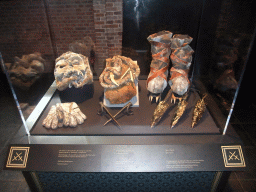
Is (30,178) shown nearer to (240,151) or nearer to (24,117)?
(24,117)

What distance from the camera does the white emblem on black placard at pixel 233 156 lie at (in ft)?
4.89

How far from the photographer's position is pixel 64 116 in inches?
68.1

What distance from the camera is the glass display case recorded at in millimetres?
1511

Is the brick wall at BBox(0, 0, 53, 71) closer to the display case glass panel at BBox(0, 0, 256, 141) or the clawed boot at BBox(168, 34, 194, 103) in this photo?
the display case glass panel at BBox(0, 0, 256, 141)

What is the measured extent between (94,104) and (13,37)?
913 mm

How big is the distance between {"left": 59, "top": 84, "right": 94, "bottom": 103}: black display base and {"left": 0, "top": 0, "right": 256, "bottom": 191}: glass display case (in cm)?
1

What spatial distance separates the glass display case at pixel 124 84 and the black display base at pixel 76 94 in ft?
0.03

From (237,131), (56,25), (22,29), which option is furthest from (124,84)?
(237,131)

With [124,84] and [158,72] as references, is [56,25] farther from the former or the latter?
[158,72]

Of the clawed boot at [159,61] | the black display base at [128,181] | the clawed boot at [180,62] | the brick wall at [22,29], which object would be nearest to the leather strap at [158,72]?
the clawed boot at [159,61]

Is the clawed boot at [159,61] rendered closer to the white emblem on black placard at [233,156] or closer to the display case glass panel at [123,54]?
the display case glass panel at [123,54]

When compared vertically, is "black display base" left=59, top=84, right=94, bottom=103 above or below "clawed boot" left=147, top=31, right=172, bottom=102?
below

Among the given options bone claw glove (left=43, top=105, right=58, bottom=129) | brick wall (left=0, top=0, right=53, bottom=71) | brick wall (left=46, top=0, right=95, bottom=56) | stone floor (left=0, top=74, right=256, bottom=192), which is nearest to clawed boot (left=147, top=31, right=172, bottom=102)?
brick wall (left=46, top=0, right=95, bottom=56)

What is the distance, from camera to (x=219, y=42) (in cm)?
182
